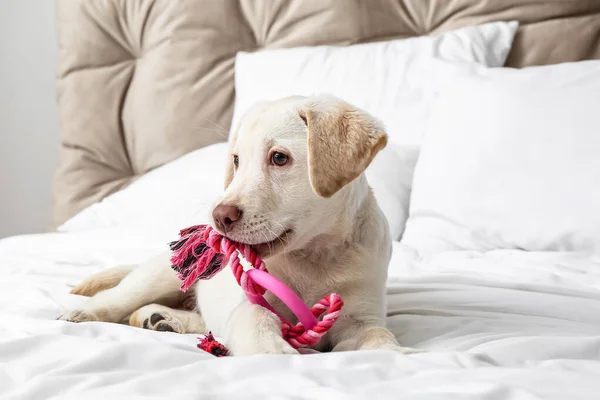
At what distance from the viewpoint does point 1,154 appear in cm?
360

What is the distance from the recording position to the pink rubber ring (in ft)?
3.50

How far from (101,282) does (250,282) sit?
0.51 meters

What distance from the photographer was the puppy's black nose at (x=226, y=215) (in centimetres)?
108

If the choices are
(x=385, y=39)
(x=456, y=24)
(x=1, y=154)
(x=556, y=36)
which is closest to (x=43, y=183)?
(x=1, y=154)

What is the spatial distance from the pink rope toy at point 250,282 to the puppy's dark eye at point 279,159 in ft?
0.46

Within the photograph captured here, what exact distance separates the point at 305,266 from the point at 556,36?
1688 millimetres

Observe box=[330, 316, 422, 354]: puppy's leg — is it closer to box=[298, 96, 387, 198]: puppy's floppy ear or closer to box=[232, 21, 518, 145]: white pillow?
box=[298, 96, 387, 198]: puppy's floppy ear

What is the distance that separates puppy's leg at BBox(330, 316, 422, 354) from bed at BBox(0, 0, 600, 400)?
74 millimetres

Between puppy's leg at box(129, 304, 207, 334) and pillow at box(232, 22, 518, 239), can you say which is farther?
pillow at box(232, 22, 518, 239)

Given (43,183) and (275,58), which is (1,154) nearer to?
(43,183)

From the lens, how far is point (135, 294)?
4.63 feet

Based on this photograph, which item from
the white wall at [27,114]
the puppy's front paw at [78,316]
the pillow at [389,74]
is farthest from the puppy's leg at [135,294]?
the white wall at [27,114]

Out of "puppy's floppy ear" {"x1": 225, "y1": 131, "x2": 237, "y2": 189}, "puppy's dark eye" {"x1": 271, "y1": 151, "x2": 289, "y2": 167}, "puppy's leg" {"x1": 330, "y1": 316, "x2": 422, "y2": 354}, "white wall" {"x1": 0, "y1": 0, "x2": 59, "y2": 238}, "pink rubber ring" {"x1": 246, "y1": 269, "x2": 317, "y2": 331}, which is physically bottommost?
"white wall" {"x1": 0, "y1": 0, "x2": 59, "y2": 238}

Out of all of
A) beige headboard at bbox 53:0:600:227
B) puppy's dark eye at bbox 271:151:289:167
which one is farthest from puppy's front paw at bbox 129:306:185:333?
beige headboard at bbox 53:0:600:227
